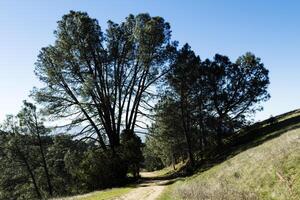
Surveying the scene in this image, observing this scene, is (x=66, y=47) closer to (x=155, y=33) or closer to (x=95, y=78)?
(x=95, y=78)

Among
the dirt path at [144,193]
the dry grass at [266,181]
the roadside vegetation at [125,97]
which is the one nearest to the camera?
the dry grass at [266,181]

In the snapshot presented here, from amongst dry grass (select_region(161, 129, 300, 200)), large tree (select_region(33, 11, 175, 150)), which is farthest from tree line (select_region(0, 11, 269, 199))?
dry grass (select_region(161, 129, 300, 200))

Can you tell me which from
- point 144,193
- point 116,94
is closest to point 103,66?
point 116,94

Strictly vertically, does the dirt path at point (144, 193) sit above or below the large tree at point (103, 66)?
below

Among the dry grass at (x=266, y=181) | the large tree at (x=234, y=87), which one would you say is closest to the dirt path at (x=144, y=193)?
the dry grass at (x=266, y=181)

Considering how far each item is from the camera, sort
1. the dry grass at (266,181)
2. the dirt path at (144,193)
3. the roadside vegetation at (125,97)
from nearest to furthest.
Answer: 1. the dry grass at (266,181)
2. the dirt path at (144,193)
3. the roadside vegetation at (125,97)

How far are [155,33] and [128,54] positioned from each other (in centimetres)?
439

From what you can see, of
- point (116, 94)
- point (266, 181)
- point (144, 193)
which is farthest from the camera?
point (116, 94)

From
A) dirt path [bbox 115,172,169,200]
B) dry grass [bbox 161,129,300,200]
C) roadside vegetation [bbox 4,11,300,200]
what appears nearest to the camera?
dry grass [bbox 161,129,300,200]

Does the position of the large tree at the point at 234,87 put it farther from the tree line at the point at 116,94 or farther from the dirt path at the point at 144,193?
the dirt path at the point at 144,193

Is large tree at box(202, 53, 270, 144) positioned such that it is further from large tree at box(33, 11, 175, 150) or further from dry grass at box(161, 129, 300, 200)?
dry grass at box(161, 129, 300, 200)

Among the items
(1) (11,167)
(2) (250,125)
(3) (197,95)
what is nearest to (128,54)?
(3) (197,95)

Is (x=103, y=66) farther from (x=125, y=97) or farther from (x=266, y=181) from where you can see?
(x=266, y=181)

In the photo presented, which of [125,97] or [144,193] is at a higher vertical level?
[125,97]
